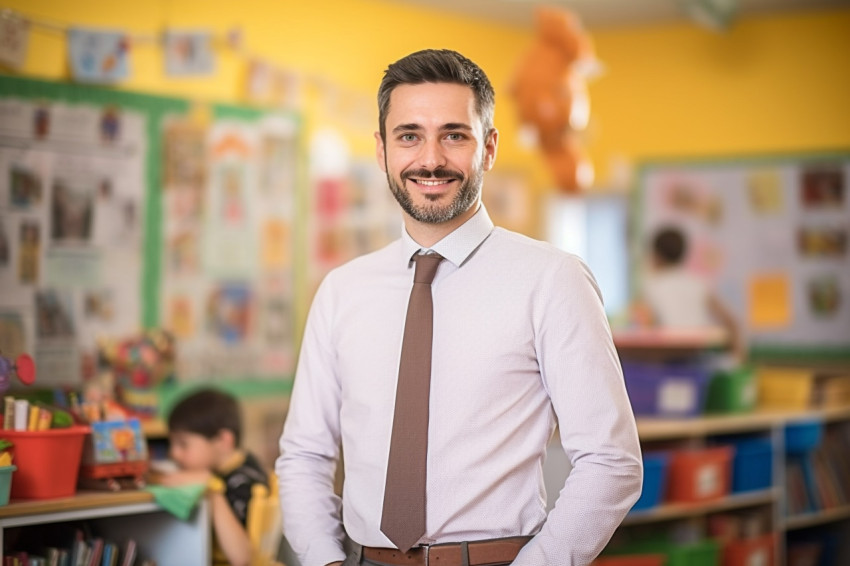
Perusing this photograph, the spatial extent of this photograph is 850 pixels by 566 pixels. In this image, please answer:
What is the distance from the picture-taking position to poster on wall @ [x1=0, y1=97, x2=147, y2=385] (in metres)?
4.05

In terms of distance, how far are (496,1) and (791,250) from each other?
2090mm

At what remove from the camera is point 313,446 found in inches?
80.2

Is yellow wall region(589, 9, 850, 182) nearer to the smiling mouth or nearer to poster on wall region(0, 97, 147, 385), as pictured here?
poster on wall region(0, 97, 147, 385)

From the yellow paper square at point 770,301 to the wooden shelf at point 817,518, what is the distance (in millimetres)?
1252

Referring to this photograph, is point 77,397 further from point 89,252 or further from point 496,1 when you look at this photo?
point 496,1

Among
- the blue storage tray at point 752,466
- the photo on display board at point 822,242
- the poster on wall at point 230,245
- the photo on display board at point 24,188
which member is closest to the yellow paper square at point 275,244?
the poster on wall at point 230,245

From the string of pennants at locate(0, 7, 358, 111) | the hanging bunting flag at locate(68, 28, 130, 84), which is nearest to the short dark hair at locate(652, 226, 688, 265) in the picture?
the string of pennants at locate(0, 7, 358, 111)

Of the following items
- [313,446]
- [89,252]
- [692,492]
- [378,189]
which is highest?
[378,189]

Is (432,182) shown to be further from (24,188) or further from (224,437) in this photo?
(24,188)

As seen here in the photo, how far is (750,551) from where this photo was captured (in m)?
4.26

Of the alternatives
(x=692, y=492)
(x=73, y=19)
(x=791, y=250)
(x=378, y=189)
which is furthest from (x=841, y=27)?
(x=73, y=19)

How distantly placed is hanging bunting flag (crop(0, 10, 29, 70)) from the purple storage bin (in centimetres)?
259

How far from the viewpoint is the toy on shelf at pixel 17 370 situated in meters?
2.22

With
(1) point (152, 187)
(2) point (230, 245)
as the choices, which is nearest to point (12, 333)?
(1) point (152, 187)
